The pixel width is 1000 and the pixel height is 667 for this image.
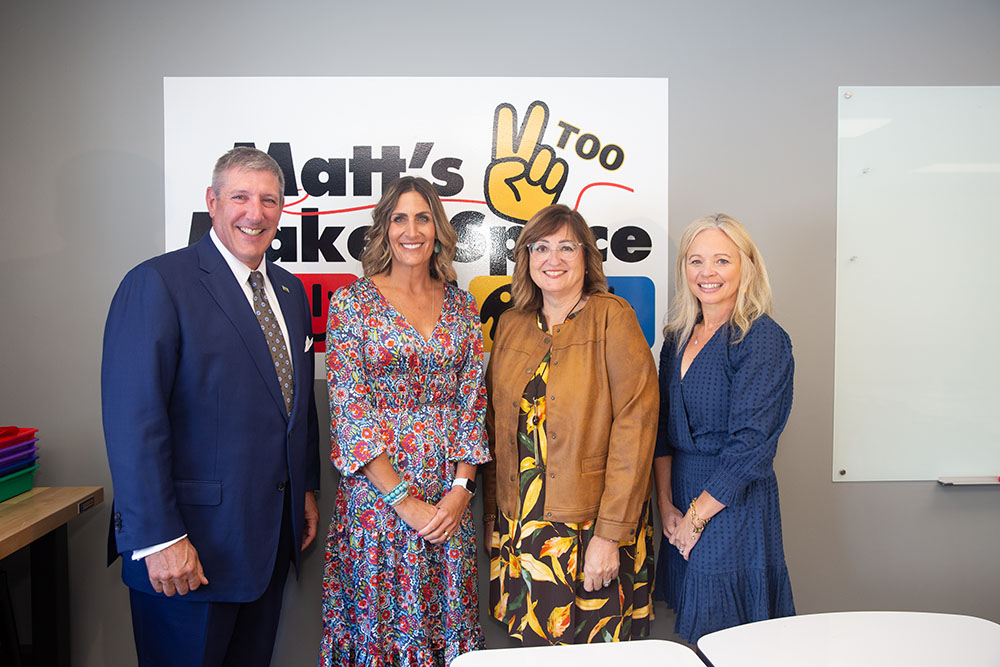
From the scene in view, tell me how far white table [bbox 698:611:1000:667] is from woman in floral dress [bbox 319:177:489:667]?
955 millimetres

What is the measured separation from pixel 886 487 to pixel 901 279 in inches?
36.6

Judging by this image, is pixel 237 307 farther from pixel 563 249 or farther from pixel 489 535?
pixel 489 535

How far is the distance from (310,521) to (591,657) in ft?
4.37

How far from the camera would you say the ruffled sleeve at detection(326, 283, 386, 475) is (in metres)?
1.88

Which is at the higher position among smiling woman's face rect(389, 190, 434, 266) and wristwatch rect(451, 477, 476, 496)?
smiling woman's face rect(389, 190, 434, 266)

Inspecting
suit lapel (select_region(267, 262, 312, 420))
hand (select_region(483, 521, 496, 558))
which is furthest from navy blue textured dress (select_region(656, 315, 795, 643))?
suit lapel (select_region(267, 262, 312, 420))

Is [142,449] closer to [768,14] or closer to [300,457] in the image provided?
[300,457]

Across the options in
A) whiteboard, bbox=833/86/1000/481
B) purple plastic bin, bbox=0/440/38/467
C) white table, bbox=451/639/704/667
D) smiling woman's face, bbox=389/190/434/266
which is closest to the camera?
white table, bbox=451/639/704/667

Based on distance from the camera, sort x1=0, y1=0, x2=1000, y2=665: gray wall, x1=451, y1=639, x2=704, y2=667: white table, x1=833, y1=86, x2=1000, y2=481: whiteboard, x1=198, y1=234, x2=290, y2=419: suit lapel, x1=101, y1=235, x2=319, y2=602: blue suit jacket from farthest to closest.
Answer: x1=833, y1=86, x2=1000, y2=481: whiteboard → x1=0, y1=0, x2=1000, y2=665: gray wall → x1=198, y1=234, x2=290, y2=419: suit lapel → x1=101, y1=235, x2=319, y2=602: blue suit jacket → x1=451, y1=639, x2=704, y2=667: white table

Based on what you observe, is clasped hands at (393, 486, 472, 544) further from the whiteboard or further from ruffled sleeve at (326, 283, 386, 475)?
the whiteboard

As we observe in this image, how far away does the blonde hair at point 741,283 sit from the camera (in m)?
1.96

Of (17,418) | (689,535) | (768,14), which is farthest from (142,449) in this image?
(768,14)

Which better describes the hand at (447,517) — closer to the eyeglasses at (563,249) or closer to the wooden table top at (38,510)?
the eyeglasses at (563,249)

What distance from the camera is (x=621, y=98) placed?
256cm
